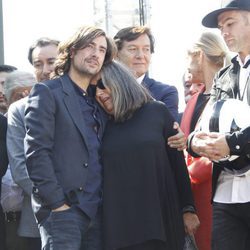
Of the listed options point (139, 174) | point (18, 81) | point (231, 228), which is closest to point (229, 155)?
point (231, 228)

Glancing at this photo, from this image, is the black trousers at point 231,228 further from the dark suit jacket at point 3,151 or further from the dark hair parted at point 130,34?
the dark hair parted at point 130,34

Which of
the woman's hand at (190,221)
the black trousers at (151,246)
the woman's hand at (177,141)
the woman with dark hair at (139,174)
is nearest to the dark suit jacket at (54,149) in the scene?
the woman with dark hair at (139,174)

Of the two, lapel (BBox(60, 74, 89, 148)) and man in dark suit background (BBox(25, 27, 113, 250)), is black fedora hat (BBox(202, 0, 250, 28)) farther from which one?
lapel (BBox(60, 74, 89, 148))

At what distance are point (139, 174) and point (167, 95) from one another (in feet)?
3.00

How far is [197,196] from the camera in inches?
146

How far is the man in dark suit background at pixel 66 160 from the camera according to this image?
3027 mm

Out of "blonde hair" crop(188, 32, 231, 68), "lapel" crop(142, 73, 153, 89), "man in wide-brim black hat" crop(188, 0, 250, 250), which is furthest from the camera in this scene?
"lapel" crop(142, 73, 153, 89)

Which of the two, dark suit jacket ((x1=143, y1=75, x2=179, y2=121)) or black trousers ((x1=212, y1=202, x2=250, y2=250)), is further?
dark suit jacket ((x1=143, y1=75, x2=179, y2=121))

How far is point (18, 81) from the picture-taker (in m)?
4.29

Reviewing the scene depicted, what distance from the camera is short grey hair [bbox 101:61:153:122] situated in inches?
133

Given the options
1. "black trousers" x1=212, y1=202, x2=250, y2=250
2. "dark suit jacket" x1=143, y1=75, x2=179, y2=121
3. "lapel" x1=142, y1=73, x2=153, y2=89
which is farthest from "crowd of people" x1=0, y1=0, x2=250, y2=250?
"lapel" x1=142, y1=73, x2=153, y2=89

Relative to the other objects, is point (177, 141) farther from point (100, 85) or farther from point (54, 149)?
point (54, 149)

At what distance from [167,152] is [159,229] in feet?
1.67

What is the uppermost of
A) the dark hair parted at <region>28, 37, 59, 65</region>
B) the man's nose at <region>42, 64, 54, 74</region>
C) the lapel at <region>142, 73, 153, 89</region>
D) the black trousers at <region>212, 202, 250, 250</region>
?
the dark hair parted at <region>28, 37, 59, 65</region>
